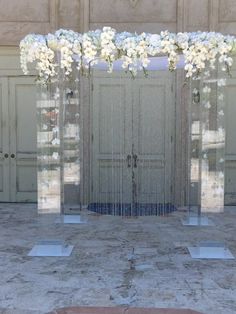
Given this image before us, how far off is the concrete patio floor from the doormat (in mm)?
620

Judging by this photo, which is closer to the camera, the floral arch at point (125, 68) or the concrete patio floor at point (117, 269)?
the concrete patio floor at point (117, 269)

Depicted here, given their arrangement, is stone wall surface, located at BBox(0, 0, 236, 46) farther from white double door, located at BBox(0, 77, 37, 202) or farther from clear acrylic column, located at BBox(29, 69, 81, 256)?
clear acrylic column, located at BBox(29, 69, 81, 256)

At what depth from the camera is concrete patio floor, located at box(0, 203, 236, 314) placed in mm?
4406

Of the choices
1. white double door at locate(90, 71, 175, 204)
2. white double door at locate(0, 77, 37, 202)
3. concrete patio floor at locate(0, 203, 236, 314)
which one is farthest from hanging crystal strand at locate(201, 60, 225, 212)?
white double door at locate(0, 77, 37, 202)

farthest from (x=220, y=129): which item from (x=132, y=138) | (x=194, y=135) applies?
(x=132, y=138)

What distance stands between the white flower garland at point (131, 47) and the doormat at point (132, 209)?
3.24 m

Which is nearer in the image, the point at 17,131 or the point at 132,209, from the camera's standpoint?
the point at 132,209

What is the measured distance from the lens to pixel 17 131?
8797 millimetres

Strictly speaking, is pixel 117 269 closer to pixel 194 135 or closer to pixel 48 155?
pixel 48 155

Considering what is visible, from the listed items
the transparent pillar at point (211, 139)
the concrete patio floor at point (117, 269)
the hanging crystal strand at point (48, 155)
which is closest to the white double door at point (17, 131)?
the concrete patio floor at point (117, 269)

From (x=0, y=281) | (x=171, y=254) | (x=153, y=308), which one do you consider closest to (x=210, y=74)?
(x=171, y=254)

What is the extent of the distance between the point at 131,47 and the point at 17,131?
13.3 feet

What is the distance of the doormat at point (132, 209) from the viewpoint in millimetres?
8164

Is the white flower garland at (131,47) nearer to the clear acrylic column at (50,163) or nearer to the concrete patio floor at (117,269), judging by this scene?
the clear acrylic column at (50,163)
